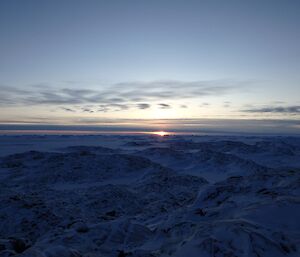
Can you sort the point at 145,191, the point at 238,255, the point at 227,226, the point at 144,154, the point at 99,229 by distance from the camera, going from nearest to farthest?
the point at 238,255
the point at 227,226
the point at 99,229
the point at 145,191
the point at 144,154

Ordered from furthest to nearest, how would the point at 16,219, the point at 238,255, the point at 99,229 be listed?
the point at 16,219, the point at 99,229, the point at 238,255

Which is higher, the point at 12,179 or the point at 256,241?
the point at 256,241

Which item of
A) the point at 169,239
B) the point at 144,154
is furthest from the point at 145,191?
the point at 144,154

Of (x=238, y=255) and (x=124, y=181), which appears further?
(x=124, y=181)

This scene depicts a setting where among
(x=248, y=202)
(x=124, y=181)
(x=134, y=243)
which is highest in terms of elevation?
(x=248, y=202)

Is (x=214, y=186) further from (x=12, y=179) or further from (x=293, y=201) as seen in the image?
(x=12, y=179)

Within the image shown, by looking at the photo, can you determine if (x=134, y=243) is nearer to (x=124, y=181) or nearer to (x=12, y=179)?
(x=124, y=181)

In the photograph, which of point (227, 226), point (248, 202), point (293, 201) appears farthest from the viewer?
point (248, 202)

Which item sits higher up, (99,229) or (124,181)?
(99,229)

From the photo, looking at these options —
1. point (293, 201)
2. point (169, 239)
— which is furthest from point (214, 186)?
point (169, 239)
